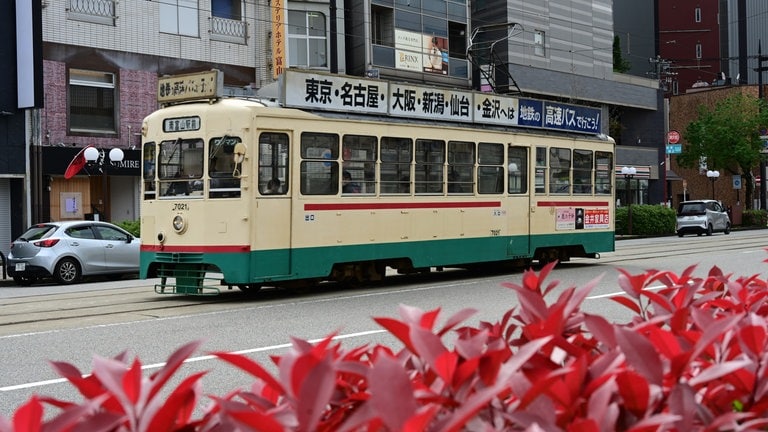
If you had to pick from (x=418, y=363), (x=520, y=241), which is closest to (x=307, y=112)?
(x=520, y=241)

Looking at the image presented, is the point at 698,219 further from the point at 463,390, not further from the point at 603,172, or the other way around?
the point at 463,390

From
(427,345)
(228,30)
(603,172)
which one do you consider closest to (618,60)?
(228,30)

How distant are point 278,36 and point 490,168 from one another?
1482 cm

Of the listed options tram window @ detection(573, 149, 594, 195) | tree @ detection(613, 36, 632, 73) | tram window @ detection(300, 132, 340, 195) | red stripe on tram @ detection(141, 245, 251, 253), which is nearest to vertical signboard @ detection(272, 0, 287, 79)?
tram window @ detection(573, 149, 594, 195)

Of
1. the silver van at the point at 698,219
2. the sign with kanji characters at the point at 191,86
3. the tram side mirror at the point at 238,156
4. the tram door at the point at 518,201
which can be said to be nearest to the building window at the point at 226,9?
the tram door at the point at 518,201

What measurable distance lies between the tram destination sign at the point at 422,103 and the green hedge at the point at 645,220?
1967 cm

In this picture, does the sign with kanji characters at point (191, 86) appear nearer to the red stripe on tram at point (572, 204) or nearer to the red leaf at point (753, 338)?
the red stripe on tram at point (572, 204)

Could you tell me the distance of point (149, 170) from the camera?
13.9 metres

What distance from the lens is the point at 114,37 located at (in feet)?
86.8

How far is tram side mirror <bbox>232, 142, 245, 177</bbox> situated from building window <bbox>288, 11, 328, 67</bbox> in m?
17.5

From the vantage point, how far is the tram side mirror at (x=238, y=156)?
1281 centimetres

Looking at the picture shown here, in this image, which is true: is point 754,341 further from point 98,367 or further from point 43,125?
point 43,125

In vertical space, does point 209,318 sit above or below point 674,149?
below

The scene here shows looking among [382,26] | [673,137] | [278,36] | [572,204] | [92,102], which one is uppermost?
[382,26]
